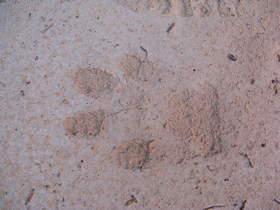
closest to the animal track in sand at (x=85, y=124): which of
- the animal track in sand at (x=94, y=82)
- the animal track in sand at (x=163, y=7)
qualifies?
the animal track in sand at (x=94, y=82)

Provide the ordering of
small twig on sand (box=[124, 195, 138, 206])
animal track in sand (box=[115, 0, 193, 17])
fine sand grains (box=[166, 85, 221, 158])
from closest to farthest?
1. small twig on sand (box=[124, 195, 138, 206])
2. fine sand grains (box=[166, 85, 221, 158])
3. animal track in sand (box=[115, 0, 193, 17])

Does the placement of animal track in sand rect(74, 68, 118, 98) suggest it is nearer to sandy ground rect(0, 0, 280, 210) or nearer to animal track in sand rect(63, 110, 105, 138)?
sandy ground rect(0, 0, 280, 210)

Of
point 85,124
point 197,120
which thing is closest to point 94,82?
point 85,124

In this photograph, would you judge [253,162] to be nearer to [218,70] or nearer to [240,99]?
[240,99]

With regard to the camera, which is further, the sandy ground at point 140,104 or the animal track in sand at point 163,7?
the animal track in sand at point 163,7

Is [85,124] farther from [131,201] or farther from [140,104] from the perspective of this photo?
[131,201]

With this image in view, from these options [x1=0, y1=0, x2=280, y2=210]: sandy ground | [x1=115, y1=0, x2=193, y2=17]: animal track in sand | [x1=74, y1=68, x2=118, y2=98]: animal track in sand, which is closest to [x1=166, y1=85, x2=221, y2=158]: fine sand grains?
[x1=0, y1=0, x2=280, y2=210]: sandy ground

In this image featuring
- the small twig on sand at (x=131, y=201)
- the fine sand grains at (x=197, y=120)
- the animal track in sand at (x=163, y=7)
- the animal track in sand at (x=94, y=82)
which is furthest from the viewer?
the animal track in sand at (x=163, y=7)

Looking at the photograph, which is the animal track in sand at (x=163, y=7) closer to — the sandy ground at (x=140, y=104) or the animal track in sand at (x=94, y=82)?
the sandy ground at (x=140, y=104)

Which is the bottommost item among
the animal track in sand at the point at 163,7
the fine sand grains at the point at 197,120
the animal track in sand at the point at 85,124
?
the animal track in sand at the point at 85,124
